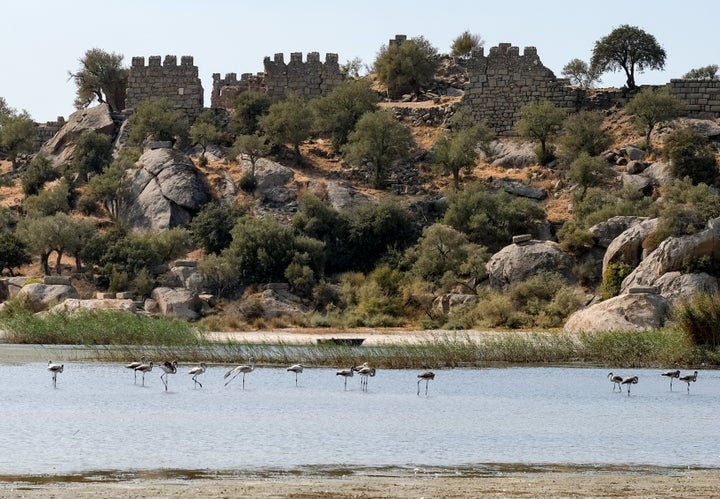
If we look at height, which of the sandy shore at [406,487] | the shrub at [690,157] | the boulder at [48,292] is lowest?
the sandy shore at [406,487]

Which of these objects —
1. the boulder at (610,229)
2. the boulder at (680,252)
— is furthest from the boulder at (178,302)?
the boulder at (680,252)

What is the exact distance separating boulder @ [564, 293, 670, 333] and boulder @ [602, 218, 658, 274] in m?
4.62

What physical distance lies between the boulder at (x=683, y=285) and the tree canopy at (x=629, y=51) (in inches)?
→ 824

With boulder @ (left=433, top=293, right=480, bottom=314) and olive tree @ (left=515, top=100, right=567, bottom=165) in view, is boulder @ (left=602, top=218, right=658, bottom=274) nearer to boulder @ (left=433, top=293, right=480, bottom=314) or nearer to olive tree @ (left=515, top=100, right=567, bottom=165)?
boulder @ (left=433, top=293, right=480, bottom=314)

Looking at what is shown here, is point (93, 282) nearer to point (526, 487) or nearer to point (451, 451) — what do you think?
point (451, 451)

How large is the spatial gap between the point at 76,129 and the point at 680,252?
2995cm

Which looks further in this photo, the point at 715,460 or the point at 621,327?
the point at 621,327

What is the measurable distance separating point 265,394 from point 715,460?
35.2ft

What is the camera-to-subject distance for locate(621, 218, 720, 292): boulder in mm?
43812

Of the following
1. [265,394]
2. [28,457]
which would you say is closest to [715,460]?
[28,457]

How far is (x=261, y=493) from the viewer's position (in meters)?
15.5

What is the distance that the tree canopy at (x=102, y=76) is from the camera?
67.3 m

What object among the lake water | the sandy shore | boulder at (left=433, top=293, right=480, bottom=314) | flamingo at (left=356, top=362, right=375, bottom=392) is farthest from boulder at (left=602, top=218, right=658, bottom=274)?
the sandy shore

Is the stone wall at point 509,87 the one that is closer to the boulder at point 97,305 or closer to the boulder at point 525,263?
the boulder at point 525,263
